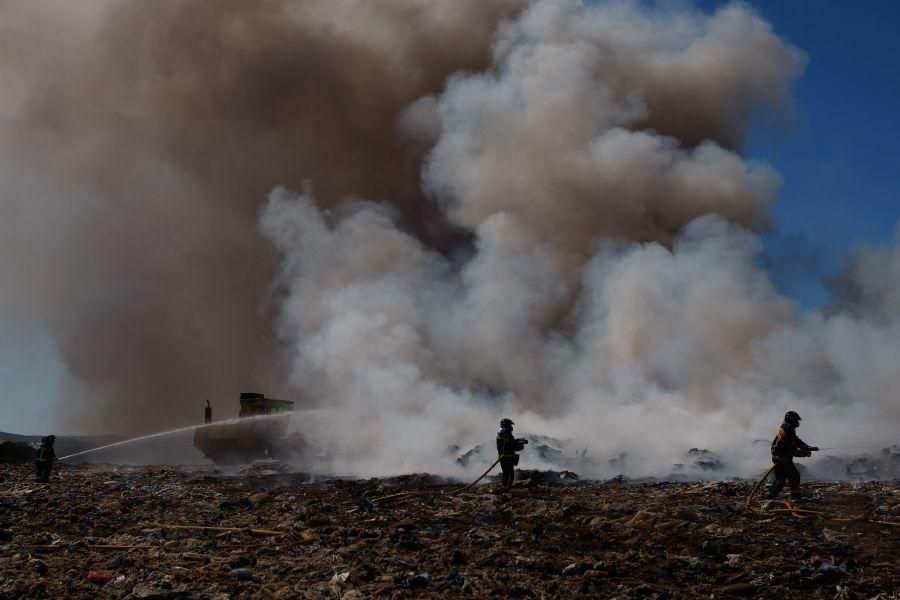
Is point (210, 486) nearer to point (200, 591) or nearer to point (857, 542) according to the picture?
point (200, 591)

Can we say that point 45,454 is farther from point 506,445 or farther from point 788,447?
point 788,447

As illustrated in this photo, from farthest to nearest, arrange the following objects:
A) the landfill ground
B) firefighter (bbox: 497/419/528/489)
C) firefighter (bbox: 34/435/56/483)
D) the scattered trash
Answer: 1. firefighter (bbox: 34/435/56/483)
2. firefighter (bbox: 497/419/528/489)
3. the scattered trash
4. the landfill ground

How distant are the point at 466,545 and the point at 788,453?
7.15 meters

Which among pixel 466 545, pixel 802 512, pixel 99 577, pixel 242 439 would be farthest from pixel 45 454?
pixel 802 512

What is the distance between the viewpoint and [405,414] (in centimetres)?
3153

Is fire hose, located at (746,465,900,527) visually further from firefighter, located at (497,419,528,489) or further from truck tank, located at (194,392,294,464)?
truck tank, located at (194,392,294,464)

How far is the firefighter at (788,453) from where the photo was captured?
13453mm

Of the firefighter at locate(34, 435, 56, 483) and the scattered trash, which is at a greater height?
the firefighter at locate(34, 435, 56, 483)

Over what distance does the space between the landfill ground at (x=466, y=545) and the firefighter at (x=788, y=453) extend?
66 cm

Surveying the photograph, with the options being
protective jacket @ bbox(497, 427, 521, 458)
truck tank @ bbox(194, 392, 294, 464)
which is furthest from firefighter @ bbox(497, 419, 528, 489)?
truck tank @ bbox(194, 392, 294, 464)

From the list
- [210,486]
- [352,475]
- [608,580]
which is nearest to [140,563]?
[608,580]

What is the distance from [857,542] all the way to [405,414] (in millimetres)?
22938

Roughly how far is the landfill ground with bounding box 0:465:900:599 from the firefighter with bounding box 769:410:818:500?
662 mm

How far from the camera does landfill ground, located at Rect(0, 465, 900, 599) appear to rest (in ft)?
28.9
